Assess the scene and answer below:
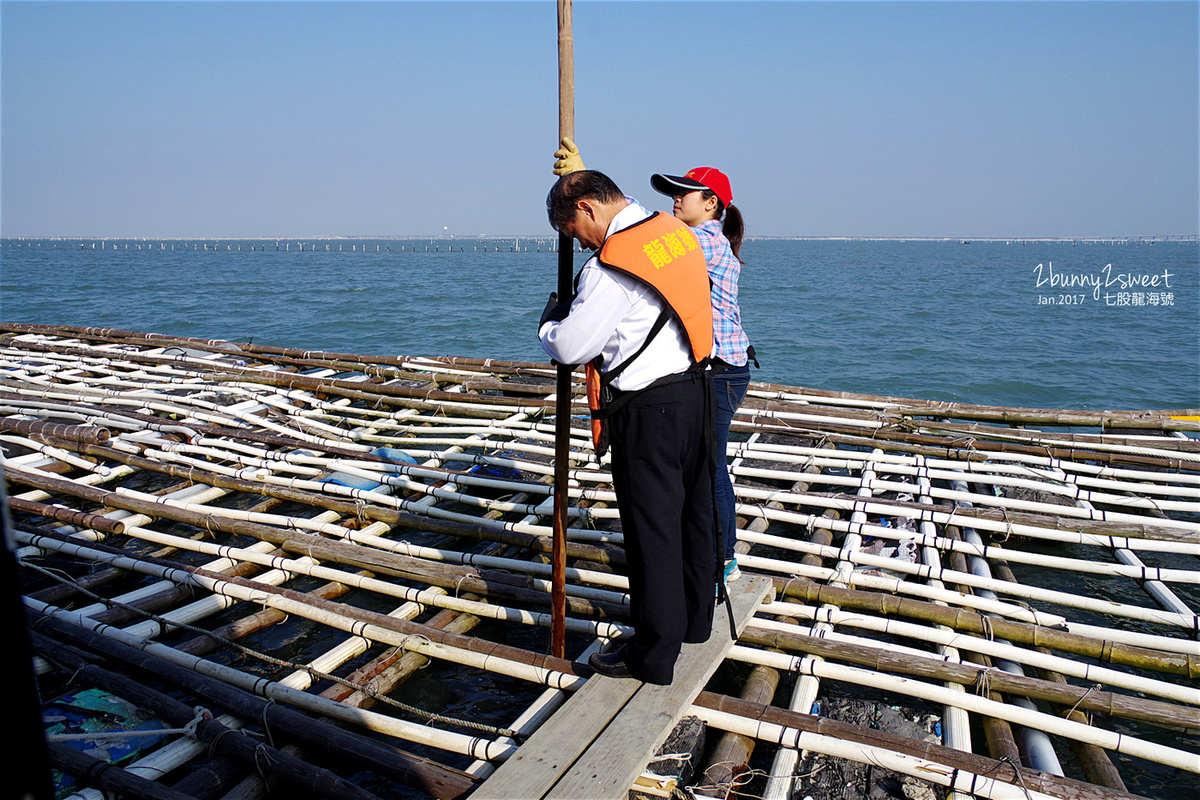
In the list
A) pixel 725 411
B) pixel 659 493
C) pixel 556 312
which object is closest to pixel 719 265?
pixel 725 411

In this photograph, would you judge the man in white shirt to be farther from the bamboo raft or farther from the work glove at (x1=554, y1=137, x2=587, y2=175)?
the bamboo raft

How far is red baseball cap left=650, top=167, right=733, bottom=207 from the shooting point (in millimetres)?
3285

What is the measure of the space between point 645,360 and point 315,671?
2.04 m

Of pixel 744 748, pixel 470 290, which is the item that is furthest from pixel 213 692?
pixel 470 290

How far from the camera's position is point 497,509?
5.07m

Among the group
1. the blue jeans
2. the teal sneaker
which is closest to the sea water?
the teal sneaker

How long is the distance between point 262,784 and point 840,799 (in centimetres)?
206

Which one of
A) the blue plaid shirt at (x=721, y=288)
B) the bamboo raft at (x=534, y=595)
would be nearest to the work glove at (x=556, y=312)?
the blue plaid shirt at (x=721, y=288)

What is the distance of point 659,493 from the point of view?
2703 millimetres

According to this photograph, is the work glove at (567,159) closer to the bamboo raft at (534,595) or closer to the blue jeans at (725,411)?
the blue jeans at (725,411)

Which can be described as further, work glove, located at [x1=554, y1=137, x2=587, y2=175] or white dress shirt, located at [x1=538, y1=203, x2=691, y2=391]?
work glove, located at [x1=554, y1=137, x2=587, y2=175]

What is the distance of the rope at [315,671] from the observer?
274cm

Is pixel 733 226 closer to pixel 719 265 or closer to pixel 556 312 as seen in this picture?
pixel 719 265

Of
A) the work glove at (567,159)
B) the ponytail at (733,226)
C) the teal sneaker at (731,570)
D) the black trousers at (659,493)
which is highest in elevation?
the work glove at (567,159)
